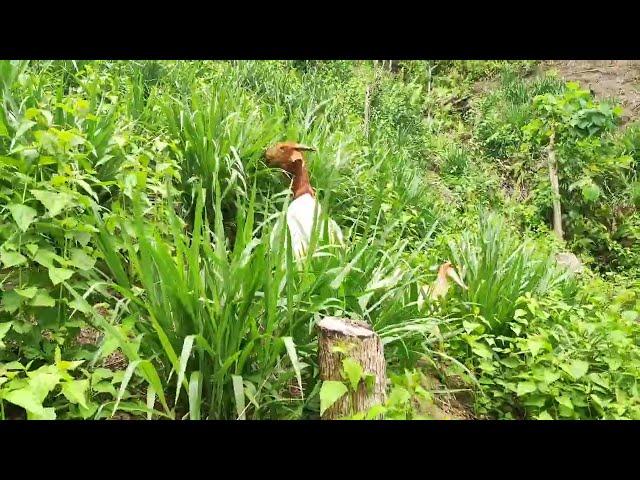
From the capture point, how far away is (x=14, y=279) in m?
2.26

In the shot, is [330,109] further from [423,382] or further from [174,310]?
[174,310]

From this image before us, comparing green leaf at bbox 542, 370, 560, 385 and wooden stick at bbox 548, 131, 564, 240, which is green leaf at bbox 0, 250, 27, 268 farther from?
wooden stick at bbox 548, 131, 564, 240

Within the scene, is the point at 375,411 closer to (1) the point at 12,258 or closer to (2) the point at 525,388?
(2) the point at 525,388

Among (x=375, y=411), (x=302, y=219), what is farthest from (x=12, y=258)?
(x=302, y=219)

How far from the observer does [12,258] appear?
1993mm

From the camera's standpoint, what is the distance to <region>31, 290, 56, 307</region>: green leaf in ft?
6.58

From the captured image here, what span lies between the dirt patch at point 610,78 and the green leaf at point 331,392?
789 centimetres

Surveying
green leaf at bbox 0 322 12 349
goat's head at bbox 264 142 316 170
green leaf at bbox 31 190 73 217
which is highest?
goat's head at bbox 264 142 316 170

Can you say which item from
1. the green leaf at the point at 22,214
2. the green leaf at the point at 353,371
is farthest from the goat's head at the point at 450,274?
the green leaf at the point at 22,214

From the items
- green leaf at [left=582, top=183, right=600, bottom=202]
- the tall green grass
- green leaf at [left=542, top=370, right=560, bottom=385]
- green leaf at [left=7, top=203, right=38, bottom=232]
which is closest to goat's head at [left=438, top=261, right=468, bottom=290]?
the tall green grass

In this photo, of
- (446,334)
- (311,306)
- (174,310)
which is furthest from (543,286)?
(174,310)

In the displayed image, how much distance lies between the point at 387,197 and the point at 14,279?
2.99 m

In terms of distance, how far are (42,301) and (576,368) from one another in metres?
2.17

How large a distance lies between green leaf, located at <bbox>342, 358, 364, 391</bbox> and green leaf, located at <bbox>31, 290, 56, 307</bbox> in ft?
3.49
